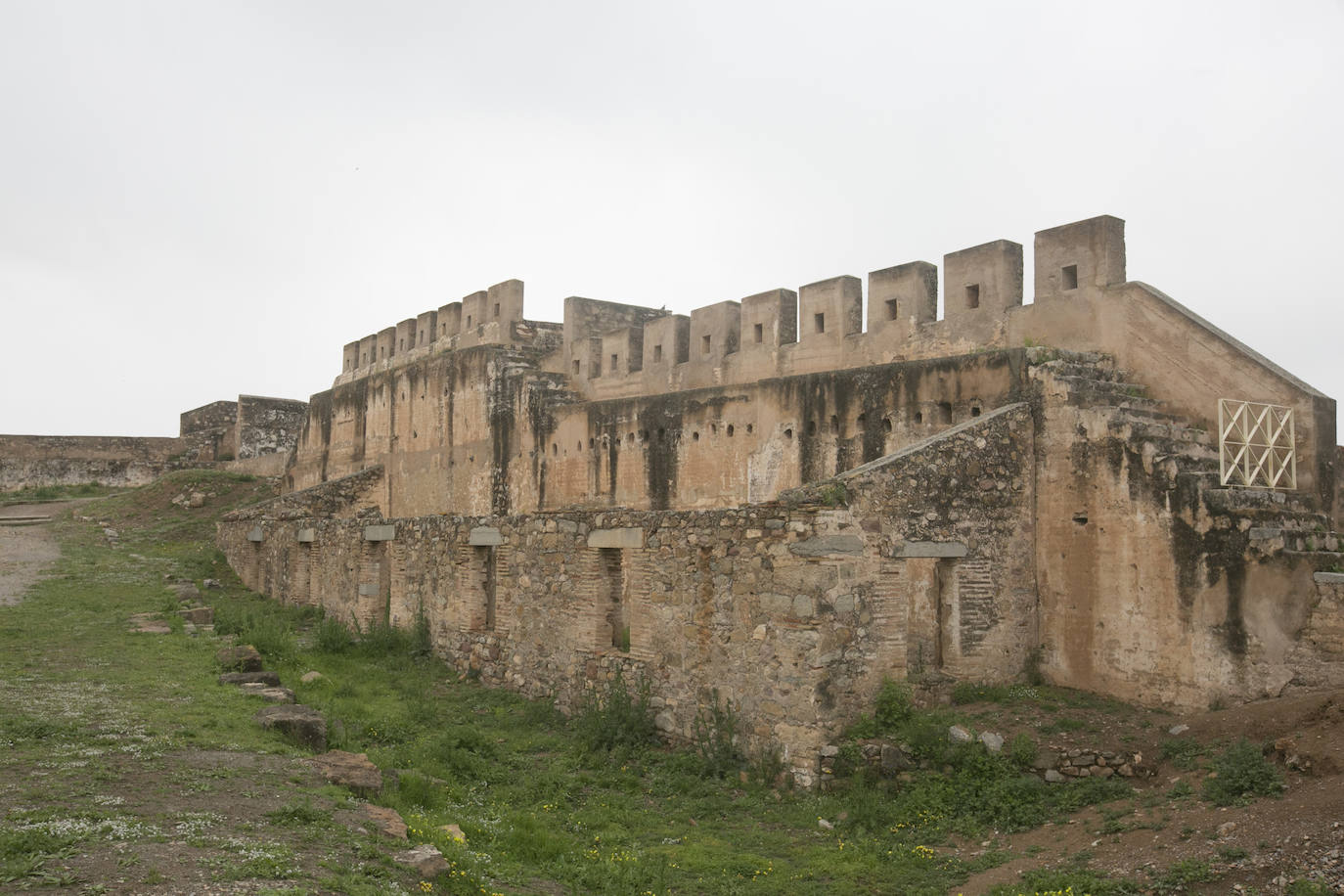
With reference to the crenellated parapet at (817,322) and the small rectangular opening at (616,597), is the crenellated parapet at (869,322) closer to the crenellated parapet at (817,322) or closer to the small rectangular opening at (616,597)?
the crenellated parapet at (817,322)

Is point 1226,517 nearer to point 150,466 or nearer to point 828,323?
point 828,323

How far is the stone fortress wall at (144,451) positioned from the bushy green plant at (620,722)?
2347 cm

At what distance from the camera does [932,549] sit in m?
9.12

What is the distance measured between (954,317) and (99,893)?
33.4 ft

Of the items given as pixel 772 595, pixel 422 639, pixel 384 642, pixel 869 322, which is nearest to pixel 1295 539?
pixel 772 595

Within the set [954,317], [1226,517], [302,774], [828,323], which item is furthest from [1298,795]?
[828,323]

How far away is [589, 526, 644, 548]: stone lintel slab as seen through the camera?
9.98 metres

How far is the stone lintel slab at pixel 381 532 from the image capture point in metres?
14.3

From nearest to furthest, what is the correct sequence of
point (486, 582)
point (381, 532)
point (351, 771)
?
1. point (351, 771)
2. point (486, 582)
3. point (381, 532)

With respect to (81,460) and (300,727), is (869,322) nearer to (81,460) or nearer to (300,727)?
(300,727)

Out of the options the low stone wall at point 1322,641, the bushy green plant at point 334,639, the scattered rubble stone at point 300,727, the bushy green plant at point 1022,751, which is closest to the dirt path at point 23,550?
the bushy green plant at point 334,639

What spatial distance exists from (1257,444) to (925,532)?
3.27 metres

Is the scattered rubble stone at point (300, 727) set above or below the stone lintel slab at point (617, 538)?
below

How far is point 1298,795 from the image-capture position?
636cm
